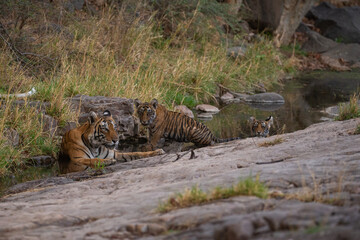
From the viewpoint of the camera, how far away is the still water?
10648 mm

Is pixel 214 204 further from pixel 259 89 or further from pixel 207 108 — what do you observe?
pixel 259 89

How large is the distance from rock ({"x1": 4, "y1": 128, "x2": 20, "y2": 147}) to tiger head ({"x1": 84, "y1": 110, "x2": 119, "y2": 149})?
37.5 inches

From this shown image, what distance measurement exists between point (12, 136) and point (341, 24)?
2105cm

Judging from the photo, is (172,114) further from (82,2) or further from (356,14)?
(356,14)

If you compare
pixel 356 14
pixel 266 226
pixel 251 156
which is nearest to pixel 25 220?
pixel 266 226

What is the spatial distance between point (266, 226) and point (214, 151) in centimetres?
388

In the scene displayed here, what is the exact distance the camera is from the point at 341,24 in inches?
1011

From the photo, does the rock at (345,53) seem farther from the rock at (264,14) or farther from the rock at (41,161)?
the rock at (41,161)

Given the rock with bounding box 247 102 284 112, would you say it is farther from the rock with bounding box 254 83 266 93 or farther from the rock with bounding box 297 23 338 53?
the rock with bounding box 297 23 338 53

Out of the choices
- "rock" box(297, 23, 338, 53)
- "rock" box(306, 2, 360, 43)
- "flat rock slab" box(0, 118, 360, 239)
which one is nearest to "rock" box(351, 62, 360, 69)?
"rock" box(297, 23, 338, 53)

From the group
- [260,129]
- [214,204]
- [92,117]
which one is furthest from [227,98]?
[214,204]

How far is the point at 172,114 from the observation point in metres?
9.03

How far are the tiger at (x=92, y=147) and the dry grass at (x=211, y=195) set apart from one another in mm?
3802

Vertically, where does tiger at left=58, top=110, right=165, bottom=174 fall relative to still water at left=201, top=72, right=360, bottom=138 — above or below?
above
